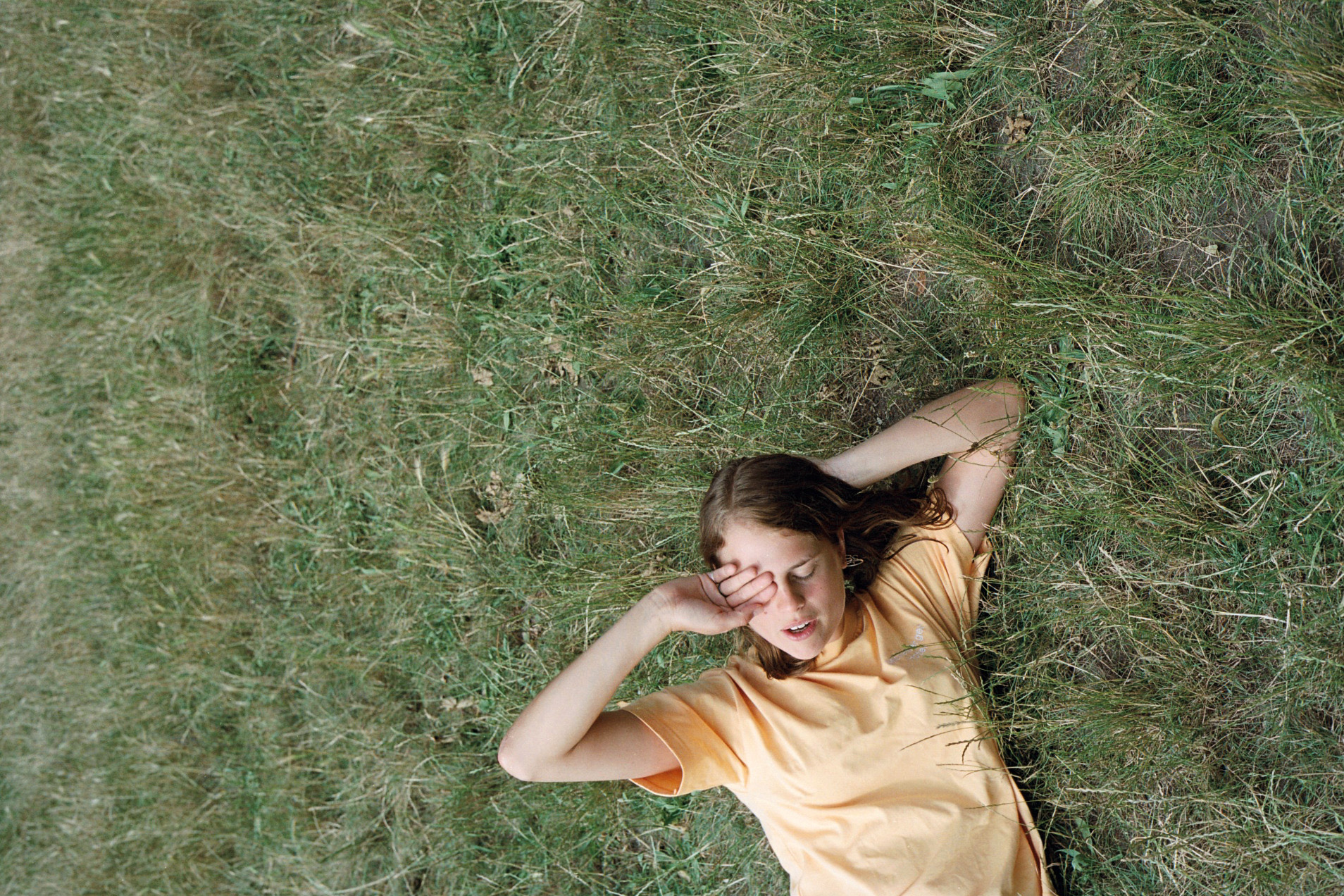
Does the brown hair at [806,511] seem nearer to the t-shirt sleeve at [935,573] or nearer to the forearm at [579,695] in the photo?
the t-shirt sleeve at [935,573]

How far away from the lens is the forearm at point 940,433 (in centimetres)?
290

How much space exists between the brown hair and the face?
52mm

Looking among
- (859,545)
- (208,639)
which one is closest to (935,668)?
(859,545)

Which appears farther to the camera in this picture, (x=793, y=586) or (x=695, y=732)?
(x=695, y=732)

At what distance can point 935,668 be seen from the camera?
9.50ft

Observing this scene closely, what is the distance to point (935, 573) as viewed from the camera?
9.93 feet

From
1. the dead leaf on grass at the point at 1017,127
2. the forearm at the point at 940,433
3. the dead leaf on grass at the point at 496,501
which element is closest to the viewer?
the forearm at the point at 940,433

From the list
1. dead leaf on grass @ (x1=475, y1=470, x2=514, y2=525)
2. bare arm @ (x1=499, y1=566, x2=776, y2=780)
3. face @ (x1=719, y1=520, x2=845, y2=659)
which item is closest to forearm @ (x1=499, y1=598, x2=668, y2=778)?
bare arm @ (x1=499, y1=566, x2=776, y2=780)

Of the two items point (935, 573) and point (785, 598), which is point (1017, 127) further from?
point (785, 598)

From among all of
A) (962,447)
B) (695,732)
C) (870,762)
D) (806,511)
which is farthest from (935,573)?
(695,732)

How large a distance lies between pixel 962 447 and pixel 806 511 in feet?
1.73

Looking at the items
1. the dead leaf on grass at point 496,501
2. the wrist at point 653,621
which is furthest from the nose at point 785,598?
the dead leaf on grass at point 496,501

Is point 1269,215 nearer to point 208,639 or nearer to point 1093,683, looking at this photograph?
point 1093,683

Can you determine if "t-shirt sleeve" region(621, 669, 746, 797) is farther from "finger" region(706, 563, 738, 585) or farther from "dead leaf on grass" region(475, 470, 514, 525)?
"dead leaf on grass" region(475, 470, 514, 525)
